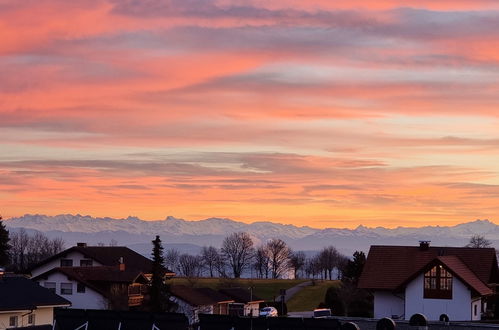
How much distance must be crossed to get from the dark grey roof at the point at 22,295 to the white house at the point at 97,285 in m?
15.7

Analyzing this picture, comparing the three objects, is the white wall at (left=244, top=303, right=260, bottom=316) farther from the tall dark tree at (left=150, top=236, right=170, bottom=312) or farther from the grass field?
the grass field

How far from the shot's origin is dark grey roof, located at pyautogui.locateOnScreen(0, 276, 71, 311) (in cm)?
7950

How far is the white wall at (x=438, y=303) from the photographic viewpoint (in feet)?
274

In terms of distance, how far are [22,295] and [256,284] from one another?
3958 inches

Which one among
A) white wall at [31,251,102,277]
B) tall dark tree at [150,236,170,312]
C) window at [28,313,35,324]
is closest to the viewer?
window at [28,313,35,324]

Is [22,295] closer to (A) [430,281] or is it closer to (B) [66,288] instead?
(B) [66,288]

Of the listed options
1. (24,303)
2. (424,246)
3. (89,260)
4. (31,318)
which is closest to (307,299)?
(89,260)

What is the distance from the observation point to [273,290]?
16812cm

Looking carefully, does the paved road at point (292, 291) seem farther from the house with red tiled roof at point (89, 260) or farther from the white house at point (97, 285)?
the white house at point (97, 285)

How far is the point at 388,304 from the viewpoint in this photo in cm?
8662

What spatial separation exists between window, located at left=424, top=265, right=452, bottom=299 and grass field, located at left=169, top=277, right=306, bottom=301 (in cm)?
7044

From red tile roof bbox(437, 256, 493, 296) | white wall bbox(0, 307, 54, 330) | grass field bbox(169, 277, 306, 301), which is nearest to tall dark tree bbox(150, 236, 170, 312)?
white wall bbox(0, 307, 54, 330)

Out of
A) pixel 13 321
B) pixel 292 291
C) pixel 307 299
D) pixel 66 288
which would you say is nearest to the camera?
pixel 13 321

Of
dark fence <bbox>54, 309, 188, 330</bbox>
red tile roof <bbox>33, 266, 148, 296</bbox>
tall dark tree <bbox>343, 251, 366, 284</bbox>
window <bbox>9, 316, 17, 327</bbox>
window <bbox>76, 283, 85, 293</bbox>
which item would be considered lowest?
window <bbox>9, 316, 17, 327</bbox>
